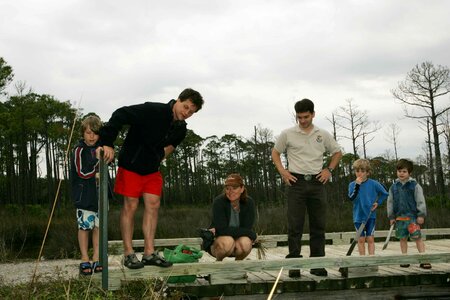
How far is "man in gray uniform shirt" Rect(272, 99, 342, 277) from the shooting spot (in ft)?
17.6

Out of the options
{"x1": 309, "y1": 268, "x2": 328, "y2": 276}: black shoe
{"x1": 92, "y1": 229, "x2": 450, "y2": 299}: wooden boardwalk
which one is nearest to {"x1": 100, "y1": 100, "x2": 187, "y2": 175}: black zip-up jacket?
{"x1": 92, "y1": 229, "x2": 450, "y2": 299}: wooden boardwalk

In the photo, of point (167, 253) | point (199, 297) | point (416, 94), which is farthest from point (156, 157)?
point (416, 94)

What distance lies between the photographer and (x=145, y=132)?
418 centimetres

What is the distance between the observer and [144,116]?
4117 mm

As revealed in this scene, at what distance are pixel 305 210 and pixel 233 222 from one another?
2.63 ft

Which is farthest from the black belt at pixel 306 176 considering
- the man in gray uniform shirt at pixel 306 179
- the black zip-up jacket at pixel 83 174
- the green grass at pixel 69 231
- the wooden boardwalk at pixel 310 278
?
the green grass at pixel 69 231

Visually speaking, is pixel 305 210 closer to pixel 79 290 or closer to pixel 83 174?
pixel 83 174

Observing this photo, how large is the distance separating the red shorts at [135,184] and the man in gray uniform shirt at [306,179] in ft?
5.06

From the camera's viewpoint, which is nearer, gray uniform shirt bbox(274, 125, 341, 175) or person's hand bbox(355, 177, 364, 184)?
gray uniform shirt bbox(274, 125, 341, 175)

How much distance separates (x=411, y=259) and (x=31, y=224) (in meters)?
13.3

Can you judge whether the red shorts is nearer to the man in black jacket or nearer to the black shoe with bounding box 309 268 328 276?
the man in black jacket

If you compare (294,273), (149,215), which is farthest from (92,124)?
(294,273)

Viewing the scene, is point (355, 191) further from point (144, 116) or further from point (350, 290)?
point (144, 116)

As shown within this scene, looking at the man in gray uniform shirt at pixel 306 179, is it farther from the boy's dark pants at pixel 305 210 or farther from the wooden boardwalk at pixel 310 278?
the wooden boardwalk at pixel 310 278
